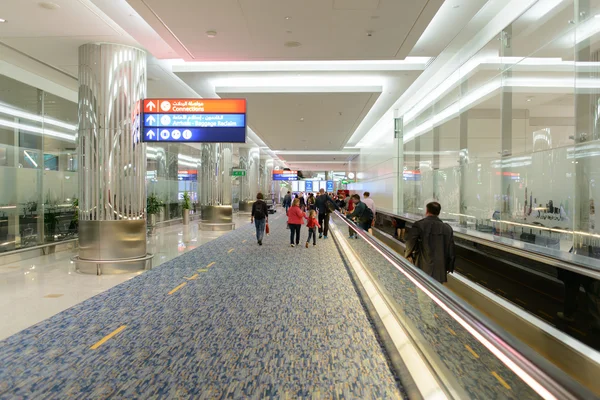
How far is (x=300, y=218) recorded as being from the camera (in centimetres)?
1394

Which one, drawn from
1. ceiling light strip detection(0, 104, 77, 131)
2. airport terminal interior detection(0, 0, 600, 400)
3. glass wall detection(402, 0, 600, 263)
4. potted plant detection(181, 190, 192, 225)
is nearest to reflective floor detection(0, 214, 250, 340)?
airport terminal interior detection(0, 0, 600, 400)

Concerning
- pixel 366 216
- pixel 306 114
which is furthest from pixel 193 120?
pixel 306 114

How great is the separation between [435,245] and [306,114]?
12.7 meters

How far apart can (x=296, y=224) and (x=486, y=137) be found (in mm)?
6525

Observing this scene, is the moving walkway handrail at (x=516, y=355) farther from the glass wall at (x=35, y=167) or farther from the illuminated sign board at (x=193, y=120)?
the glass wall at (x=35, y=167)

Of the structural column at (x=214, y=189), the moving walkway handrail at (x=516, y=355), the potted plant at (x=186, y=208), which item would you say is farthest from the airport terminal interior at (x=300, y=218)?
the potted plant at (x=186, y=208)

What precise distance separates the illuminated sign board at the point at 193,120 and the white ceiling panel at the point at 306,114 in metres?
4.37

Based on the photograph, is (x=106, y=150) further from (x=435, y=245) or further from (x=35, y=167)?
(x=435, y=245)

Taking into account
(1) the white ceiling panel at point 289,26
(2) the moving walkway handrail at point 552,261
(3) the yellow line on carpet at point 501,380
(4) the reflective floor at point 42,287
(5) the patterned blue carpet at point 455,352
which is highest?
(1) the white ceiling panel at point 289,26

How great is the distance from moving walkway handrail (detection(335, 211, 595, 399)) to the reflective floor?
537 cm

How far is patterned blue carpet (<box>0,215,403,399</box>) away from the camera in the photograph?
3824 millimetres

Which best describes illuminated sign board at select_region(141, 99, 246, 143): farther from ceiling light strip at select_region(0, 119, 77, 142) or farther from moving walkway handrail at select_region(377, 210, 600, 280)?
moving walkway handrail at select_region(377, 210, 600, 280)

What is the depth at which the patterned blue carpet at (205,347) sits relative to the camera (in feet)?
12.5

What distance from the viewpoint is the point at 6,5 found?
7449 millimetres
